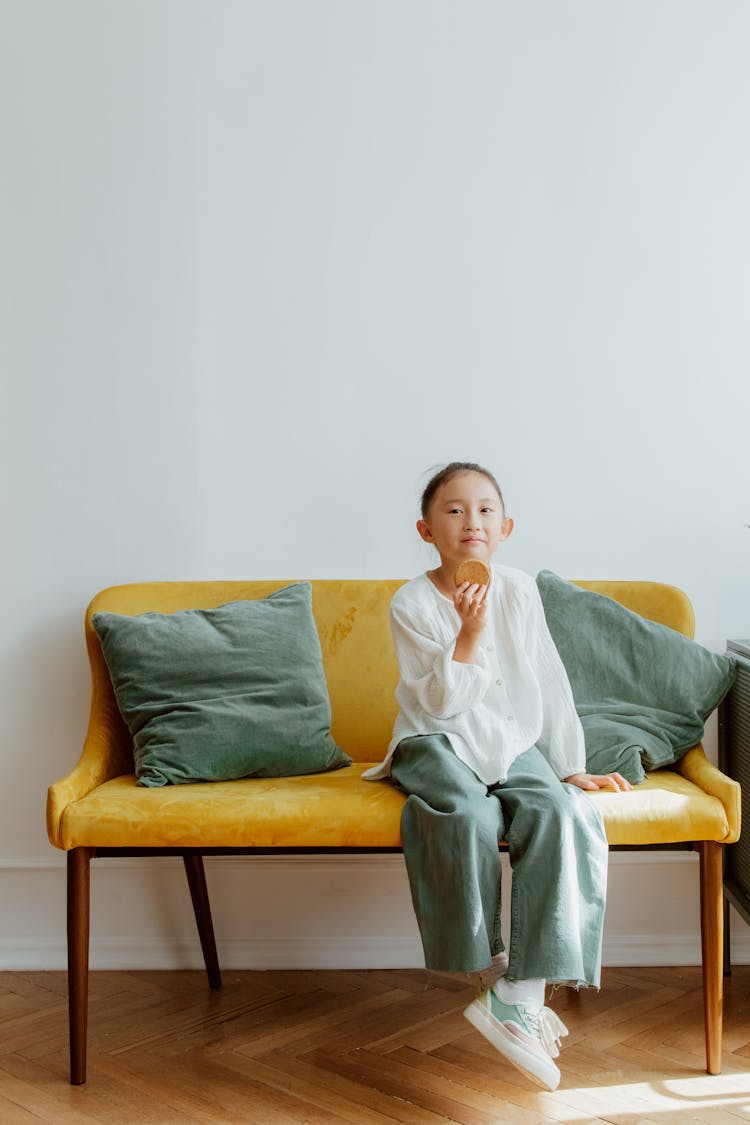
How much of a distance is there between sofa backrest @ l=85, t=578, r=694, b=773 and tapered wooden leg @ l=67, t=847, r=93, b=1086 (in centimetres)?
42

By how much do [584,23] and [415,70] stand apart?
0.38 m

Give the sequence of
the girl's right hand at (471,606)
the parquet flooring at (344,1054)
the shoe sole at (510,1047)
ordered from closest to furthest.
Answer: the shoe sole at (510,1047)
the parquet flooring at (344,1054)
the girl's right hand at (471,606)

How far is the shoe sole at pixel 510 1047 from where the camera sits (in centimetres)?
171

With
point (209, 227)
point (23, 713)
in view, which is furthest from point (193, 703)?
point (209, 227)

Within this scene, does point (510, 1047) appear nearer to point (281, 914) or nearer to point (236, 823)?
point (236, 823)

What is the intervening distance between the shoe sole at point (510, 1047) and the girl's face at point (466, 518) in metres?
0.77

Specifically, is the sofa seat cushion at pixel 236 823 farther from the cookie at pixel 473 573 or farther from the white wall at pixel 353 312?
the white wall at pixel 353 312

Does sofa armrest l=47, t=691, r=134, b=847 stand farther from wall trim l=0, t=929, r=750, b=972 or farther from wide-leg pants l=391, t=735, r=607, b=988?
wide-leg pants l=391, t=735, r=607, b=988

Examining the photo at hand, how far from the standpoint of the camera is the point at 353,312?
2527 mm

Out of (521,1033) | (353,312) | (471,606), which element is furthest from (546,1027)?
(353,312)

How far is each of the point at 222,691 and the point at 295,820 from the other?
41 cm

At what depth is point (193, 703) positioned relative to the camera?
7.23ft

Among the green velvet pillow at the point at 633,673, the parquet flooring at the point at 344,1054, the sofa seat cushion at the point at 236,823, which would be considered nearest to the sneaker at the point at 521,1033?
the parquet flooring at the point at 344,1054

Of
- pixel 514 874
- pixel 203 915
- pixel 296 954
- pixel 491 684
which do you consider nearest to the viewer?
pixel 514 874
